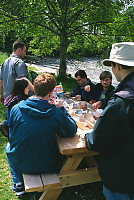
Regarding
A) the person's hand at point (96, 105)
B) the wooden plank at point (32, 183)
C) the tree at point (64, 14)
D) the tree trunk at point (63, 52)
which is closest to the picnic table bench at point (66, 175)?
the wooden plank at point (32, 183)

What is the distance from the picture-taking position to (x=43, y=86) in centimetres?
218

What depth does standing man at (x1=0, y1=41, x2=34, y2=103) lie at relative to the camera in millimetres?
3479

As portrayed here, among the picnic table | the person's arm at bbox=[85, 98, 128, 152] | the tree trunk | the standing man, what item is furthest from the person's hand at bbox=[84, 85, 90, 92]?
the tree trunk

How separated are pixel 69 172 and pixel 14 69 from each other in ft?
6.86

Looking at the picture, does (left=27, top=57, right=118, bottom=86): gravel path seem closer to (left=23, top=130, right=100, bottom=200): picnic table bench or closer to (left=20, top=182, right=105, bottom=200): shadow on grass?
(left=20, top=182, right=105, bottom=200): shadow on grass

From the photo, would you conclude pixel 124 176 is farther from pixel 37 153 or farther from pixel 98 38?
pixel 98 38

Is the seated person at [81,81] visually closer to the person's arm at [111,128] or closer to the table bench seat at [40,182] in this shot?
the table bench seat at [40,182]

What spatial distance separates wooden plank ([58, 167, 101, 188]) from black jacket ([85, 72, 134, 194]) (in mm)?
817

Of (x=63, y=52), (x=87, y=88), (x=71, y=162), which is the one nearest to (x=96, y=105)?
(x=87, y=88)

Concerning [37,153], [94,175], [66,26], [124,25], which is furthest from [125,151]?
[66,26]

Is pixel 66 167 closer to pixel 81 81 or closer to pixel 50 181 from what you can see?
pixel 50 181

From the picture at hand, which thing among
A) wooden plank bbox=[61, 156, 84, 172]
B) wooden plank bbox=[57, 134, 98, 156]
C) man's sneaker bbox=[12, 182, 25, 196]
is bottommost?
man's sneaker bbox=[12, 182, 25, 196]

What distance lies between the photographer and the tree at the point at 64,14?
6.82m

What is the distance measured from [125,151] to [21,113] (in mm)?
1192
